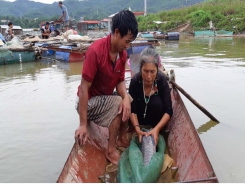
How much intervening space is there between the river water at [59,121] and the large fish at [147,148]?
3.24 feet

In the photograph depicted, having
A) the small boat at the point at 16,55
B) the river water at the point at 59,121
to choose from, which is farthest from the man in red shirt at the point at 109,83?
the small boat at the point at 16,55

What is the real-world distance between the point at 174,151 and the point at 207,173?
3.39ft

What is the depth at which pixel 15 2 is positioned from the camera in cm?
14950

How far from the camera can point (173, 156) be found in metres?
3.06

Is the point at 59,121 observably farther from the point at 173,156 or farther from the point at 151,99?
the point at 173,156

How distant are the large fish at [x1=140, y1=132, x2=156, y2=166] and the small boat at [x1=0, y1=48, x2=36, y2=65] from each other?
933cm

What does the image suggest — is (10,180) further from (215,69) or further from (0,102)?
(215,69)

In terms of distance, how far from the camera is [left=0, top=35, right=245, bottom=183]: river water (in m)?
3.59

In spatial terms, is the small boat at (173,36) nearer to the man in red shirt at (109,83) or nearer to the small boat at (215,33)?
the small boat at (215,33)

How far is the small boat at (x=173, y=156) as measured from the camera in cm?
227

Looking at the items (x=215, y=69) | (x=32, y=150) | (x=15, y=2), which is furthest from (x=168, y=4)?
(x=32, y=150)

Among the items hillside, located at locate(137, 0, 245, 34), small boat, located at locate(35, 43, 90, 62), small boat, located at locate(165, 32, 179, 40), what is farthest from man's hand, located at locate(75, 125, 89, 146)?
hillside, located at locate(137, 0, 245, 34)

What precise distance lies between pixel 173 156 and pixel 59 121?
257 cm

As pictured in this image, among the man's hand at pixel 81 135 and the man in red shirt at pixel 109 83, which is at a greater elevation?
Answer: the man in red shirt at pixel 109 83
